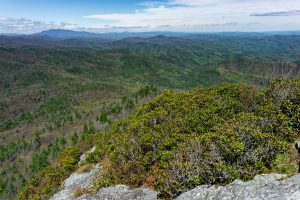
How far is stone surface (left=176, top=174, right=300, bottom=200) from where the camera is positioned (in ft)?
44.2

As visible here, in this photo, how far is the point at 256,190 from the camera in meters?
14.6

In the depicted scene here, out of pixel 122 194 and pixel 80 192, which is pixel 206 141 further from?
pixel 80 192

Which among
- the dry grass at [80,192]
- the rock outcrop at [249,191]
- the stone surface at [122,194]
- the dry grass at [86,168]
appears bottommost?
the dry grass at [86,168]

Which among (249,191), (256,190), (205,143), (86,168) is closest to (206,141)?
(205,143)

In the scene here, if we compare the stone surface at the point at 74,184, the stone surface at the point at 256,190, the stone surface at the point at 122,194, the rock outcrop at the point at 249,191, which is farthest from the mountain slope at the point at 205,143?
the stone surface at the point at 74,184

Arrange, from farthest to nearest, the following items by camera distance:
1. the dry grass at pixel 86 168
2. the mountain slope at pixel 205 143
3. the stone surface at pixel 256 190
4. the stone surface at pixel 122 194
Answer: the dry grass at pixel 86 168, the stone surface at pixel 122 194, the mountain slope at pixel 205 143, the stone surface at pixel 256 190

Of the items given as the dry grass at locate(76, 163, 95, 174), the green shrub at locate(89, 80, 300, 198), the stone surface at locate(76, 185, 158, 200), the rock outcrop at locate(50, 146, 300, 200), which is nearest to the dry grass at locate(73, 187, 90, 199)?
the green shrub at locate(89, 80, 300, 198)

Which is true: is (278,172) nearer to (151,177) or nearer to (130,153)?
(151,177)

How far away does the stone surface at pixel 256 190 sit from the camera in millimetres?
13469

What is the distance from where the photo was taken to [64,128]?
164 m

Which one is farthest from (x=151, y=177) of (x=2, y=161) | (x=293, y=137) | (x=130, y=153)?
(x=2, y=161)

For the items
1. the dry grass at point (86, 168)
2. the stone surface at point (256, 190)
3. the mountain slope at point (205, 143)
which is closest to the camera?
the stone surface at point (256, 190)

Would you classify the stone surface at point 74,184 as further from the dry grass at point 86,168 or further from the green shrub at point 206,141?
the green shrub at point 206,141

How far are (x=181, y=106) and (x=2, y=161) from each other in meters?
129
